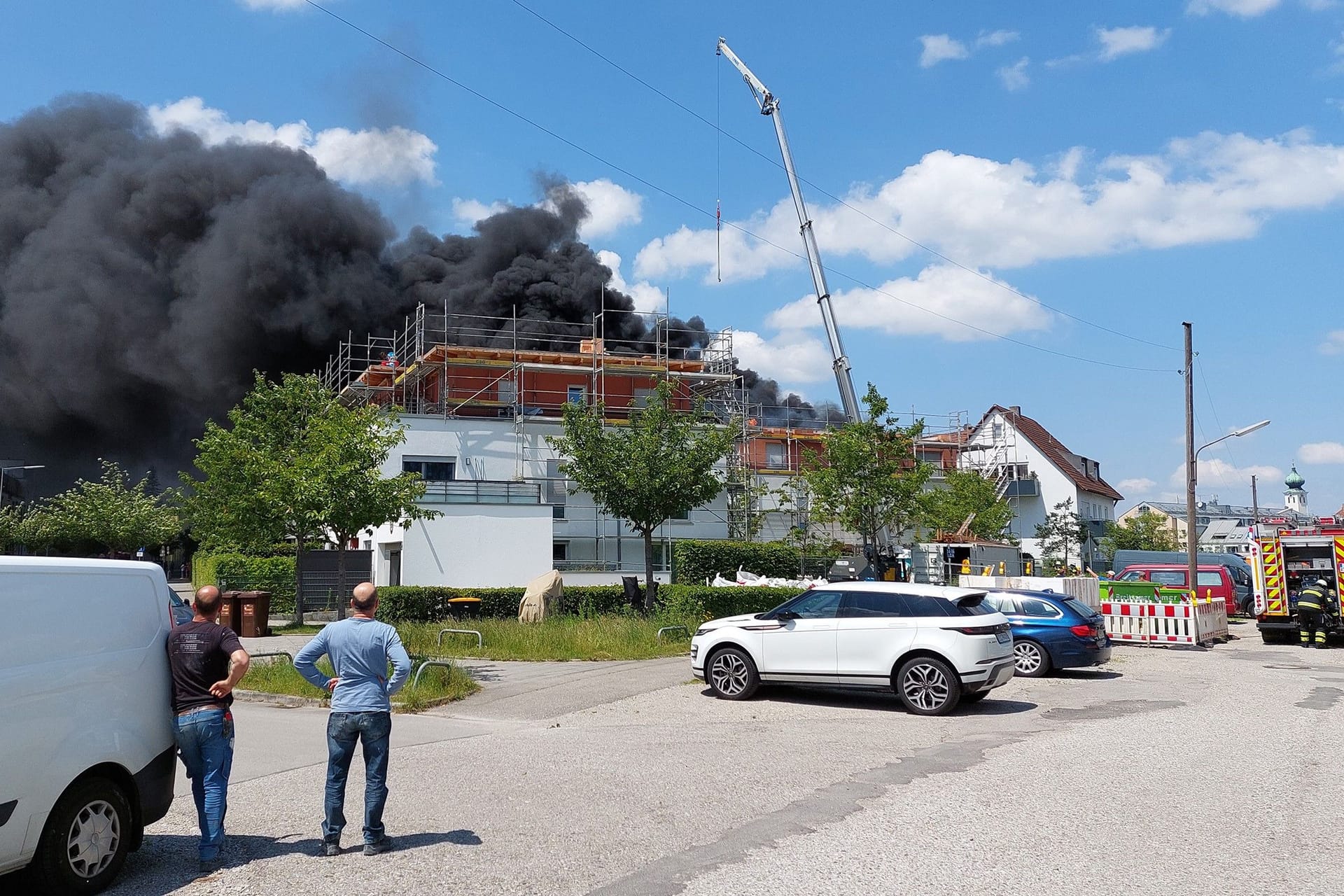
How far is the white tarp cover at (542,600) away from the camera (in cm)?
2272

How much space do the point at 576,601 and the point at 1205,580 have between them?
1970 cm

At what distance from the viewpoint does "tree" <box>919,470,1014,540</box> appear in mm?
48281

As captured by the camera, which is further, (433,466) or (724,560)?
(433,466)

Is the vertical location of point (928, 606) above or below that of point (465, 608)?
above

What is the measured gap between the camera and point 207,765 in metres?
5.93

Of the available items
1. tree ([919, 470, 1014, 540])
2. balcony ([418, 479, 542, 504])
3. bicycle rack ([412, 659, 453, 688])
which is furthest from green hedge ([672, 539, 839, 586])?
tree ([919, 470, 1014, 540])

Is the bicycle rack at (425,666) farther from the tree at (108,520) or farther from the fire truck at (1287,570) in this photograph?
the tree at (108,520)

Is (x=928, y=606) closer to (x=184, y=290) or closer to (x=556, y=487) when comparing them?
(x=556, y=487)

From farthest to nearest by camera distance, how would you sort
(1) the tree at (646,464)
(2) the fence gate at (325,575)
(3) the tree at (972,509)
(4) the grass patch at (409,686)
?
1. (3) the tree at (972,509)
2. (1) the tree at (646,464)
3. (2) the fence gate at (325,575)
4. (4) the grass patch at (409,686)

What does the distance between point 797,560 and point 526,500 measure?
8.71 m

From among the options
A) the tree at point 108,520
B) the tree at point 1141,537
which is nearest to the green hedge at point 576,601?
the tree at point 108,520

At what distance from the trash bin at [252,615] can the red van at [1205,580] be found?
19.9 meters

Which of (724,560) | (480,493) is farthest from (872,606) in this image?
(480,493)

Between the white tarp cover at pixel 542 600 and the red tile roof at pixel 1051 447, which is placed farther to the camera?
the red tile roof at pixel 1051 447
